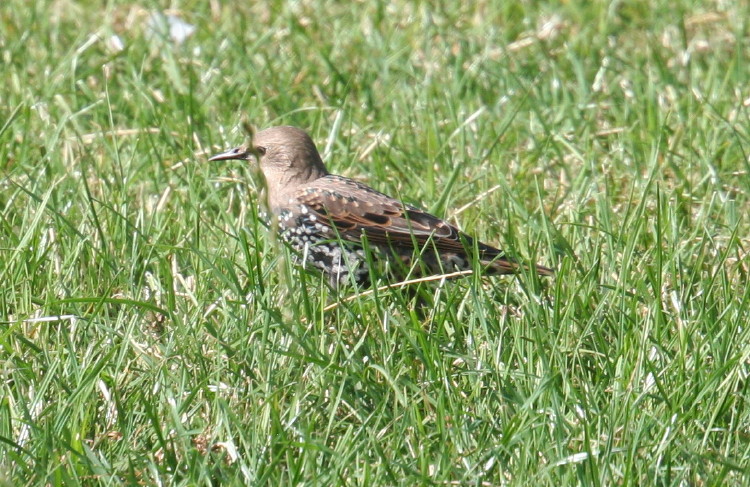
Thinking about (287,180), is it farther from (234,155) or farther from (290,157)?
(234,155)

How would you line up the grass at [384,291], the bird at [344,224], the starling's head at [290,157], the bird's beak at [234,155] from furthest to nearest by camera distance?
the starling's head at [290,157] → the bird's beak at [234,155] → the bird at [344,224] → the grass at [384,291]

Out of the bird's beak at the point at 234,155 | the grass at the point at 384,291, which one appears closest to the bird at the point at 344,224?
the bird's beak at the point at 234,155

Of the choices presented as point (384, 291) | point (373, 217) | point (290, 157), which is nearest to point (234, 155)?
point (290, 157)

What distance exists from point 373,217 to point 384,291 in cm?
61

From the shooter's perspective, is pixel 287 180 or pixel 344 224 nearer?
pixel 344 224

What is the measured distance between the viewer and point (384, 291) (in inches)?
202

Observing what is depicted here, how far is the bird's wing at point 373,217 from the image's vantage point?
5450mm

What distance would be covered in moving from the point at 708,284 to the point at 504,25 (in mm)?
4444

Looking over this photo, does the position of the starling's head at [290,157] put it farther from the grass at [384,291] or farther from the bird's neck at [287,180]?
the grass at [384,291]

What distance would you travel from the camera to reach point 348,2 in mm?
9148

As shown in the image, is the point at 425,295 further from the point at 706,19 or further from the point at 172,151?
the point at 706,19

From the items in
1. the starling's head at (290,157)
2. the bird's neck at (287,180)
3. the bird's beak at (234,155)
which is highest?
the bird's beak at (234,155)

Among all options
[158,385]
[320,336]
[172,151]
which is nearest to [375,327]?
[320,336]

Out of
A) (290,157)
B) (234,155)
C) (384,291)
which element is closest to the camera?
(384,291)
